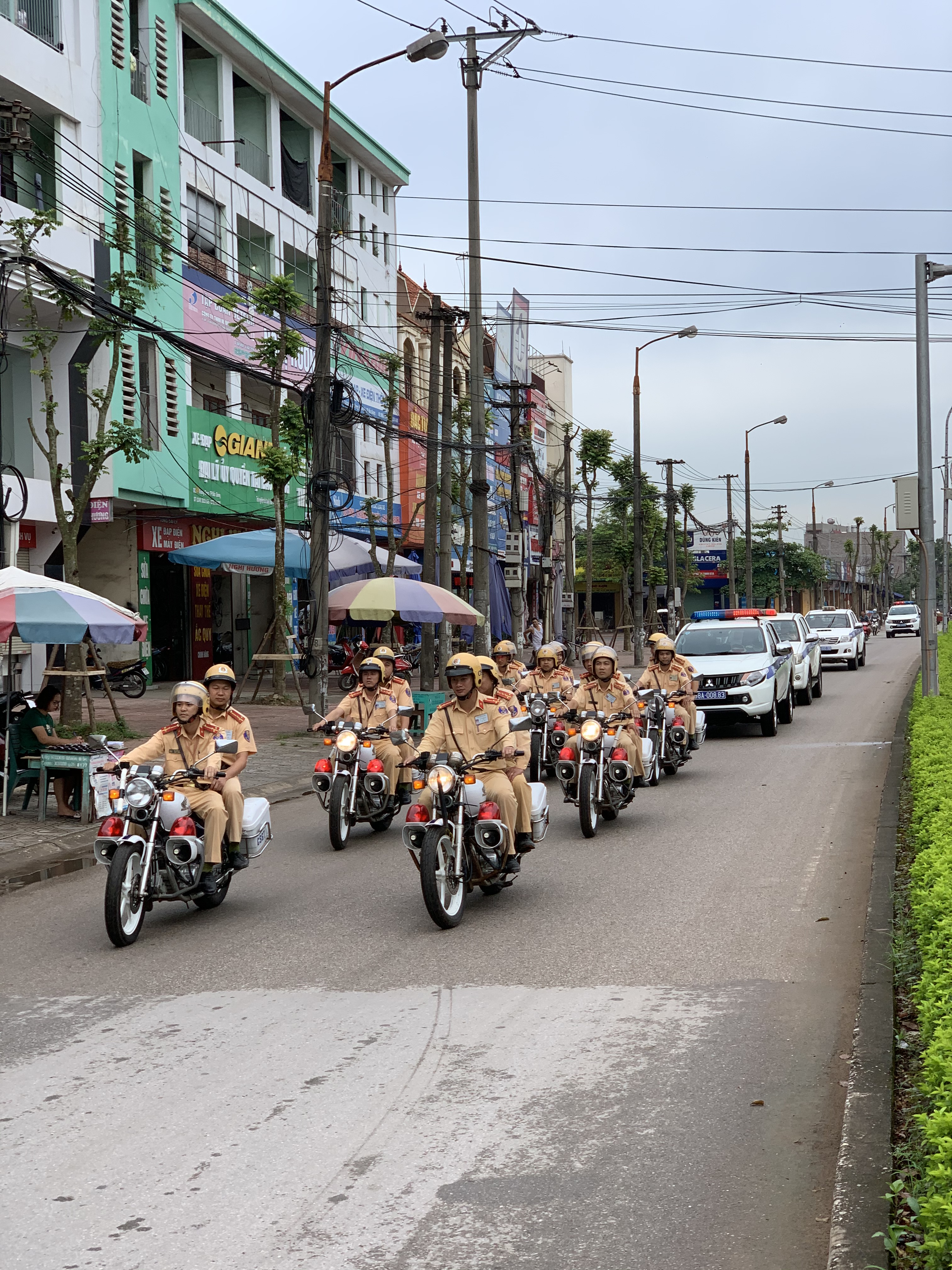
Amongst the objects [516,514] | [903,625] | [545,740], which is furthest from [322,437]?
[903,625]

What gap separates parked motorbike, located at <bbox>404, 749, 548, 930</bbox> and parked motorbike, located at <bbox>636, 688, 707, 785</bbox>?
18.1 feet

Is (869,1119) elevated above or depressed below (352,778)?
below

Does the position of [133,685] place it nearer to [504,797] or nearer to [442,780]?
[504,797]

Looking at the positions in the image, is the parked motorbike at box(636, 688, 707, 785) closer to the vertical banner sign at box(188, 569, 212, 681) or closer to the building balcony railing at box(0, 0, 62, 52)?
the building balcony railing at box(0, 0, 62, 52)

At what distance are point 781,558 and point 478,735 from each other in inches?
2737

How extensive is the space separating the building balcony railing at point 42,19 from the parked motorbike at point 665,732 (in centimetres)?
1750

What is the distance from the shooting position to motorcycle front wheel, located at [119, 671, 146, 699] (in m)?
26.2

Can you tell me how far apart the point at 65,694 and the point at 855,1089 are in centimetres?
1542

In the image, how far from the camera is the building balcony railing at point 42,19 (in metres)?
24.0

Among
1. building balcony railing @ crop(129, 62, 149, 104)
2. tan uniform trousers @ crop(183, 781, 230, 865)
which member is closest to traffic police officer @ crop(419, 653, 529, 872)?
tan uniform trousers @ crop(183, 781, 230, 865)

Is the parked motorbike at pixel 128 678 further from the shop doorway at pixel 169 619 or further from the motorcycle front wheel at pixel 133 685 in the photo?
the shop doorway at pixel 169 619

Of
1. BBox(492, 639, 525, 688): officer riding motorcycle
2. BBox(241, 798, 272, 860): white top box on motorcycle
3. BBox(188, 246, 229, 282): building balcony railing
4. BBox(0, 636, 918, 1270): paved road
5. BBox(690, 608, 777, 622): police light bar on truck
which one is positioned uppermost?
BBox(188, 246, 229, 282): building balcony railing

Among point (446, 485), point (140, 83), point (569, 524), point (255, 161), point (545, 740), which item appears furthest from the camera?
point (569, 524)

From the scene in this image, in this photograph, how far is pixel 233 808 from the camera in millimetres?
8688
